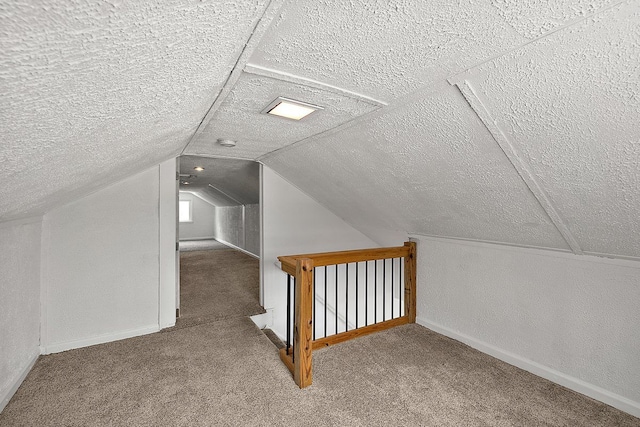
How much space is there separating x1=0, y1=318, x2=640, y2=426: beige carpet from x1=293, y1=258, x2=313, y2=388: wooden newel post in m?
0.09

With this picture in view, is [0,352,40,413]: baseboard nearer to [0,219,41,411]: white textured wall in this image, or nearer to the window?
[0,219,41,411]: white textured wall

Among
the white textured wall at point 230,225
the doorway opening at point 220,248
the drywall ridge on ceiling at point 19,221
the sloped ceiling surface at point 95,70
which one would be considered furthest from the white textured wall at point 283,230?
the white textured wall at point 230,225

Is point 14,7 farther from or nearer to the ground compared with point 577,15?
nearer to the ground

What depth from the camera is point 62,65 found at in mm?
534

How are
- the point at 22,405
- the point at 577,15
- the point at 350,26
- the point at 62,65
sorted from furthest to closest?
1. the point at 22,405
2. the point at 350,26
3. the point at 577,15
4. the point at 62,65

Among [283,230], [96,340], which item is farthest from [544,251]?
[96,340]

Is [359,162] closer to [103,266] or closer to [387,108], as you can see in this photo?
[387,108]

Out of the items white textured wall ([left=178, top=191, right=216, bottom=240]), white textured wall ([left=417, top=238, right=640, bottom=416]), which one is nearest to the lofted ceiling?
white textured wall ([left=417, top=238, right=640, bottom=416])

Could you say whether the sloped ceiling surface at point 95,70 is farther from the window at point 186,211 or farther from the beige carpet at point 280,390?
the window at point 186,211

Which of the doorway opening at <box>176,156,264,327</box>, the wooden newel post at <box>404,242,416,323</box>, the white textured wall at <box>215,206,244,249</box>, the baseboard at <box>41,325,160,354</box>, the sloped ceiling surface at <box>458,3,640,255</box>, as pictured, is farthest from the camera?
the white textured wall at <box>215,206,244,249</box>

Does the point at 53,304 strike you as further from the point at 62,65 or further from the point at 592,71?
the point at 592,71

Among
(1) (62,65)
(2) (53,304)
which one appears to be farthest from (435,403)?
(2) (53,304)

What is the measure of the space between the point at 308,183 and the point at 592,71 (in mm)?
2423

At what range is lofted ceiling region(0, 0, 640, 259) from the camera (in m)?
0.59
